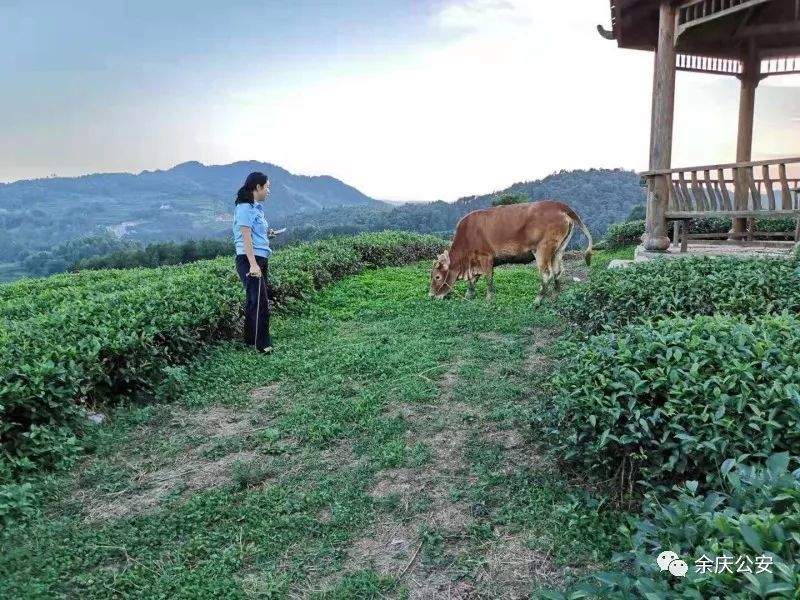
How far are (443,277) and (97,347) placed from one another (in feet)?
16.5

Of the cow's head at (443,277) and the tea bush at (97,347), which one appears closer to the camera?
the tea bush at (97,347)

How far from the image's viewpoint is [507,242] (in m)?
8.36

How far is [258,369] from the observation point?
233 inches

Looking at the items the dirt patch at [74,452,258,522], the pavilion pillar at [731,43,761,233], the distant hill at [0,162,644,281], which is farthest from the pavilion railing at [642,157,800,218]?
the distant hill at [0,162,644,281]

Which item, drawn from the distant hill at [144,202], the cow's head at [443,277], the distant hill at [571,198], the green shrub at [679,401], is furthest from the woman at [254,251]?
the distant hill at [144,202]

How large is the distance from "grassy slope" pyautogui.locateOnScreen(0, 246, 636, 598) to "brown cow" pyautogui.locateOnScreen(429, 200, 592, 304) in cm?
246

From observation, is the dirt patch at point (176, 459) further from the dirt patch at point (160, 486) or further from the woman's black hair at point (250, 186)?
the woman's black hair at point (250, 186)

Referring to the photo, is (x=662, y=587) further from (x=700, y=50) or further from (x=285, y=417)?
(x=700, y=50)

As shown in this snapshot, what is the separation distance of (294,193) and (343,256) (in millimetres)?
88387

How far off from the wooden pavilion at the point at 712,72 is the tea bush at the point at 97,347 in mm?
5806

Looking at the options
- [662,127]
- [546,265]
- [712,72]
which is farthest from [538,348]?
[712,72]

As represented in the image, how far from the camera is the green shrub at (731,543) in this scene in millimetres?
1578

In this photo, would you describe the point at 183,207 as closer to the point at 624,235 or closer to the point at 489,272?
the point at 624,235

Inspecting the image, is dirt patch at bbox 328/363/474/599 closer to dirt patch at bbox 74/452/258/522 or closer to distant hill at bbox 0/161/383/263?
dirt patch at bbox 74/452/258/522
